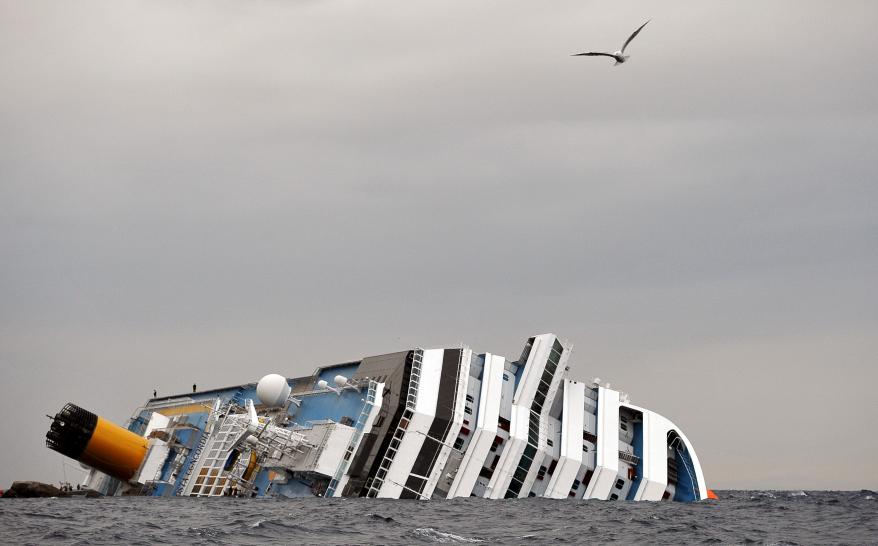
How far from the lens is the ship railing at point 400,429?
43125mm

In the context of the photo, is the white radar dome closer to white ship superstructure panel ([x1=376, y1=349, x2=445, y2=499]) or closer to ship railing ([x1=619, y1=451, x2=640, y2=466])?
white ship superstructure panel ([x1=376, y1=349, x2=445, y2=499])

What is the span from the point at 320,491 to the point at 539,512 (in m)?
9.83

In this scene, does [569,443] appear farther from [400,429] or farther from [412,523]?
[412,523]

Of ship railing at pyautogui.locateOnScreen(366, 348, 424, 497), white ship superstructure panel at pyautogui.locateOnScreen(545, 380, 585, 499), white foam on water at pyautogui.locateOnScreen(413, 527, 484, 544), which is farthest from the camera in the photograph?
white ship superstructure panel at pyautogui.locateOnScreen(545, 380, 585, 499)

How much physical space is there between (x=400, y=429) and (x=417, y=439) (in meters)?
0.82

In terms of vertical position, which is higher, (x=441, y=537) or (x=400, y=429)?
(x=400, y=429)

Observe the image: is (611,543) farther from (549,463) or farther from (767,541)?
(549,463)

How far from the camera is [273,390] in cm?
4744

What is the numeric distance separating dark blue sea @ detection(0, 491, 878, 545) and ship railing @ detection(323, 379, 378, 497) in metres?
1.63

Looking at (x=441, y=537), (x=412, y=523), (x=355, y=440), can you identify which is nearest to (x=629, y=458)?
(x=355, y=440)

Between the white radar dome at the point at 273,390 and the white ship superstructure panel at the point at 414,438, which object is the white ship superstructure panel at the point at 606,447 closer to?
the white ship superstructure panel at the point at 414,438

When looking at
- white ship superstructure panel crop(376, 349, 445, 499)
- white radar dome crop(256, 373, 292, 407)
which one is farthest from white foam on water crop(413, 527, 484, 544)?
white radar dome crop(256, 373, 292, 407)

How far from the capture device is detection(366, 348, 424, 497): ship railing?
4312cm

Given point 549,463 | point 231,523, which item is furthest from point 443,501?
point 231,523
